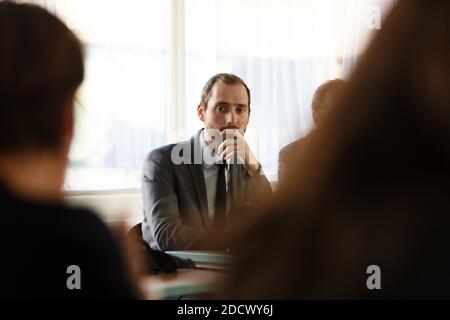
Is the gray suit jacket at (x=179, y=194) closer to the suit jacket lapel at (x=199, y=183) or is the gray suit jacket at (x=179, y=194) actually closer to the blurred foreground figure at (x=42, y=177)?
the suit jacket lapel at (x=199, y=183)

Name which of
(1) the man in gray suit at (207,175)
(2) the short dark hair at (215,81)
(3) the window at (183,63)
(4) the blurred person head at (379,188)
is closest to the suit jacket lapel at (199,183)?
(1) the man in gray suit at (207,175)

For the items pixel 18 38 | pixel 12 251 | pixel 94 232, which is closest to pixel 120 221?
pixel 94 232

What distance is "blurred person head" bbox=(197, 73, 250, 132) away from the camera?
282 cm

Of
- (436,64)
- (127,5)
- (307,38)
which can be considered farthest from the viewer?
(307,38)

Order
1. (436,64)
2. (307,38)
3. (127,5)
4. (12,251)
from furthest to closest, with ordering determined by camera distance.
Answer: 1. (307,38)
2. (127,5)
3. (12,251)
4. (436,64)

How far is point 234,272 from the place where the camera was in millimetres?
558

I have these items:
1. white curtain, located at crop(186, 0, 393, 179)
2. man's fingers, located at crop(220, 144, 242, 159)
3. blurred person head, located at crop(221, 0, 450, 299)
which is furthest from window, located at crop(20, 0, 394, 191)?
blurred person head, located at crop(221, 0, 450, 299)

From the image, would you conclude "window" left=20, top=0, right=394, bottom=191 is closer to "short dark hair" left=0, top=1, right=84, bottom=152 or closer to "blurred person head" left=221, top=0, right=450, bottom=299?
"short dark hair" left=0, top=1, right=84, bottom=152

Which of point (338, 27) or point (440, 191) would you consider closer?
point (440, 191)

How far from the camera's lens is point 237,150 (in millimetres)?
2707

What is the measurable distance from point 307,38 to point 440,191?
15.3 feet

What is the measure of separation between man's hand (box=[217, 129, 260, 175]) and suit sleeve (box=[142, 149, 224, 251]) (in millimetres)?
254

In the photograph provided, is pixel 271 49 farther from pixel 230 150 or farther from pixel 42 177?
pixel 42 177
